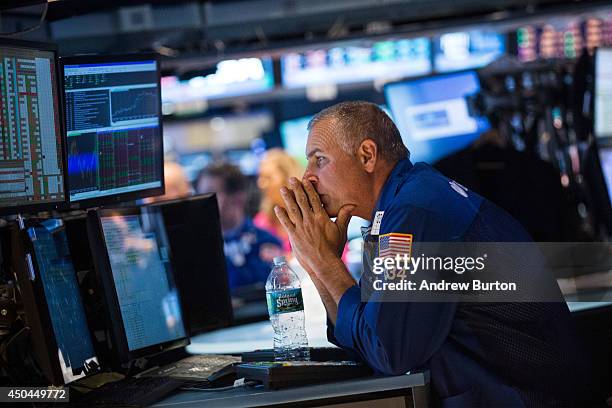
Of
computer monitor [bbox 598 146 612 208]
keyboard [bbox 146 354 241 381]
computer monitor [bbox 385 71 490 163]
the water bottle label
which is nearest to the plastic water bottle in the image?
the water bottle label

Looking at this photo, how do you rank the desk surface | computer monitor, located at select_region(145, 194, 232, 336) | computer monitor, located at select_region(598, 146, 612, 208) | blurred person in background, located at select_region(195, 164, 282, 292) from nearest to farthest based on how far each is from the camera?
the desk surface
computer monitor, located at select_region(145, 194, 232, 336)
computer monitor, located at select_region(598, 146, 612, 208)
blurred person in background, located at select_region(195, 164, 282, 292)

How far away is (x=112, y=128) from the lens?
2.83 m

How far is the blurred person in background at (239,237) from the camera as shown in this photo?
662 centimetres

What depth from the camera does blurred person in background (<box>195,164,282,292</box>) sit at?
662 cm

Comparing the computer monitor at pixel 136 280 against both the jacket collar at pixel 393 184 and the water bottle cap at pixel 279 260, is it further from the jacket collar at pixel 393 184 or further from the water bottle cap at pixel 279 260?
the jacket collar at pixel 393 184

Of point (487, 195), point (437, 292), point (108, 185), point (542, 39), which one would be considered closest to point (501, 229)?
point (437, 292)

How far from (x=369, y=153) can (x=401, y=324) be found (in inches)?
20.3

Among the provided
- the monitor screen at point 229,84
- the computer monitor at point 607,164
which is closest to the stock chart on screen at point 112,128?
the computer monitor at point 607,164

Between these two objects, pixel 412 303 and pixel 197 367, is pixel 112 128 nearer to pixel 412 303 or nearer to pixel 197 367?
pixel 197 367

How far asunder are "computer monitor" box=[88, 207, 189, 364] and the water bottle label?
0.40m

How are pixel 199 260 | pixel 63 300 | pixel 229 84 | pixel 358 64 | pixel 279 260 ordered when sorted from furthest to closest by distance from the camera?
pixel 229 84 < pixel 358 64 < pixel 199 260 < pixel 279 260 < pixel 63 300

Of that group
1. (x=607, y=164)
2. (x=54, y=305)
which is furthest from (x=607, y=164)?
(x=54, y=305)

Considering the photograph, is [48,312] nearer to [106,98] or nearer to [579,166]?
[106,98]

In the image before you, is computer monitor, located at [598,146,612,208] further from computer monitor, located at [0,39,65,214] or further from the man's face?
computer monitor, located at [0,39,65,214]
